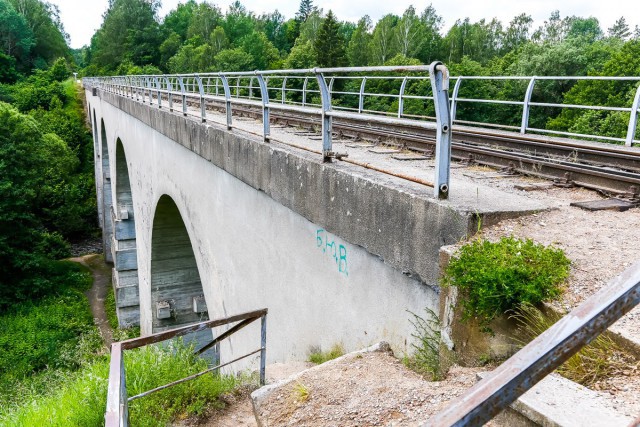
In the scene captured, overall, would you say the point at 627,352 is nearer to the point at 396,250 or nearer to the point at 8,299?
the point at 396,250

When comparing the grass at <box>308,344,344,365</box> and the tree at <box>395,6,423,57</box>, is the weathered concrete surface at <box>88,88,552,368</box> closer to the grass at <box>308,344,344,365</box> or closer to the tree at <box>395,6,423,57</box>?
the grass at <box>308,344,344,365</box>

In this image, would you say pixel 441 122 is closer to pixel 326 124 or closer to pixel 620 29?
pixel 326 124

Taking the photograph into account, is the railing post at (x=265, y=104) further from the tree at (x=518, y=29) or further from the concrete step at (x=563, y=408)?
the tree at (x=518, y=29)

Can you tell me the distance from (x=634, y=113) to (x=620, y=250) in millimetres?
3915

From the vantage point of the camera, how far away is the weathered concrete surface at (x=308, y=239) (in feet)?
10.2

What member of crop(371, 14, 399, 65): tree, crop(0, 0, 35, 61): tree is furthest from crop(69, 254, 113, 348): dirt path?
crop(0, 0, 35, 61): tree

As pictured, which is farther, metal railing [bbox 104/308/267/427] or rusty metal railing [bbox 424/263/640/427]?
metal railing [bbox 104/308/267/427]

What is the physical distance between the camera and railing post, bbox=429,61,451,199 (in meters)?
2.76

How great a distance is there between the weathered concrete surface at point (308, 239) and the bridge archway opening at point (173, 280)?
510 cm

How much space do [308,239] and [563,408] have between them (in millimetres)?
2681

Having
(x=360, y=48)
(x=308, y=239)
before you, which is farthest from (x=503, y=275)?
(x=360, y=48)

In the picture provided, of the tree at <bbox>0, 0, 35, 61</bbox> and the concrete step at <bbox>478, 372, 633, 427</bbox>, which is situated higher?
the tree at <bbox>0, 0, 35, 61</bbox>

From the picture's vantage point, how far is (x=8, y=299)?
23547mm

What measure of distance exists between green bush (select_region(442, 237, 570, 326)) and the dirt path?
62.4 feet
